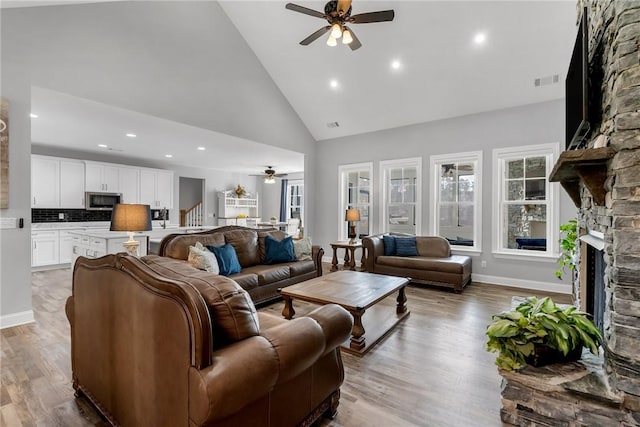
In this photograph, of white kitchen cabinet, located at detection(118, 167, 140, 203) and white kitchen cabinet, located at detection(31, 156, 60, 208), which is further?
white kitchen cabinet, located at detection(118, 167, 140, 203)

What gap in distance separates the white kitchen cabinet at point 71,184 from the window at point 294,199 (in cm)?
623

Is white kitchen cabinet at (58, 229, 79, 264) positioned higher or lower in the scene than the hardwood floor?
higher

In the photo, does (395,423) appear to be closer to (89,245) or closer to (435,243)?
(435,243)

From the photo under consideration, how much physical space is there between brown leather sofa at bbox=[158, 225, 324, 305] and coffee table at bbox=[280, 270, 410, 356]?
0.62 metres

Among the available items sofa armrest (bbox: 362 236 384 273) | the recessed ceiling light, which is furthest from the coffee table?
the recessed ceiling light

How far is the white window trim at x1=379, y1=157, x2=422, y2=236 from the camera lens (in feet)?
19.9

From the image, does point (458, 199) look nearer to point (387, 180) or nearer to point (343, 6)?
point (387, 180)

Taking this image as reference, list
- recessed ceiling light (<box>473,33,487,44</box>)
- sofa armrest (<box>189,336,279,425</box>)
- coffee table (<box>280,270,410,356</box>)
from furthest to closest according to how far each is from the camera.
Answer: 1. recessed ceiling light (<box>473,33,487,44</box>)
2. coffee table (<box>280,270,410,356</box>)
3. sofa armrest (<box>189,336,279,425</box>)

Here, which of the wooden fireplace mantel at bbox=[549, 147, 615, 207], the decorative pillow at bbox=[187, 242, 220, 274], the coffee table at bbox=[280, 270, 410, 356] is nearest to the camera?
the wooden fireplace mantel at bbox=[549, 147, 615, 207]

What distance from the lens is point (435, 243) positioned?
550 centimetres

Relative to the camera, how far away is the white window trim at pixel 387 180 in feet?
19.9

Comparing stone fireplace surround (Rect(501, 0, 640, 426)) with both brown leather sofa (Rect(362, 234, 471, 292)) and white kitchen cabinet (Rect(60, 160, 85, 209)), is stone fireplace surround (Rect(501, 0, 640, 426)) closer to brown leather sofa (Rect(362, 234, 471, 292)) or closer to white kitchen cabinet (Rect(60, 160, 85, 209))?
brown leather sofa (Rect(362, 234, 471, 292))

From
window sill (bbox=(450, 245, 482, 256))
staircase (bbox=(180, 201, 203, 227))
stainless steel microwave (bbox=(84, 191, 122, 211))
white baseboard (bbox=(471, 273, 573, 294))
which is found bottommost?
white baseboard (bbox=(471, 273, 573, 294))

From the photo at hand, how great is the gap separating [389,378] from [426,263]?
292 centimetres
